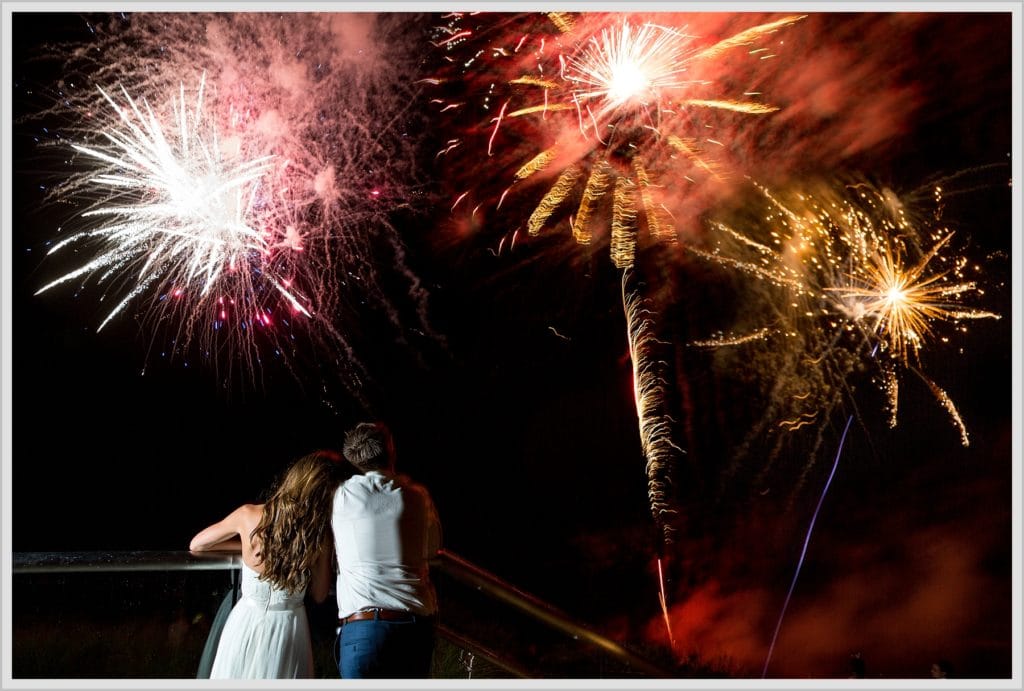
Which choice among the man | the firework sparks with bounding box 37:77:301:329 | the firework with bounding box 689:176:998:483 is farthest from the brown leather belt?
the firework with bounding box 689:176:998:483

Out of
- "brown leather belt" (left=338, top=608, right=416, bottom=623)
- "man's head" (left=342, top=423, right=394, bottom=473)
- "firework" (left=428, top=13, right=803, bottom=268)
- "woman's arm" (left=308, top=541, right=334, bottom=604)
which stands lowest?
"brown leather belt" (left=338, top=608, right=416, bottom=623)

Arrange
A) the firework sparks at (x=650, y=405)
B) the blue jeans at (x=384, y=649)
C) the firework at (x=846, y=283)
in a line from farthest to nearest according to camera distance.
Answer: the firework sparks at (x=650, y=405), the firework at (x=846, y=283), the blue jeans at (x=384, y=649)

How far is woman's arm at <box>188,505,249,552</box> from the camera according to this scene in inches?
120

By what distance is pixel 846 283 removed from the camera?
6.55 metres

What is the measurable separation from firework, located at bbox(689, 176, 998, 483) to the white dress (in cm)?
482

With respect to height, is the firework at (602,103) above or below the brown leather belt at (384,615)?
above

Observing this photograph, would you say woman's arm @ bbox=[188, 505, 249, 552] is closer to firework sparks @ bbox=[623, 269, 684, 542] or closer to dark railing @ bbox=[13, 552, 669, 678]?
dark railing @ bbox=[13, 552, 669, 678]

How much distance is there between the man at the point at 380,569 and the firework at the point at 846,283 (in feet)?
14.8

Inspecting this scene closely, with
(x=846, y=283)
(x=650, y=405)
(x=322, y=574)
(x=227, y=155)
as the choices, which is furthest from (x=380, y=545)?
(x=650, y=405)

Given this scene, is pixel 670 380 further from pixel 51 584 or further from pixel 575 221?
pixel 51 584

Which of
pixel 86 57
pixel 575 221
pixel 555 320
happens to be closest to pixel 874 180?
pixel 575 221

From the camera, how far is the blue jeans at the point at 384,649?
2855 millimetres

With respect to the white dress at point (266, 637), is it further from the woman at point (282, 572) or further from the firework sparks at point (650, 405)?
the firework sparks at point (650, 405)

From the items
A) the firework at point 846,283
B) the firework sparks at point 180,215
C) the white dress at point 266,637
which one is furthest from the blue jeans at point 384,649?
the firework at point 846,283
